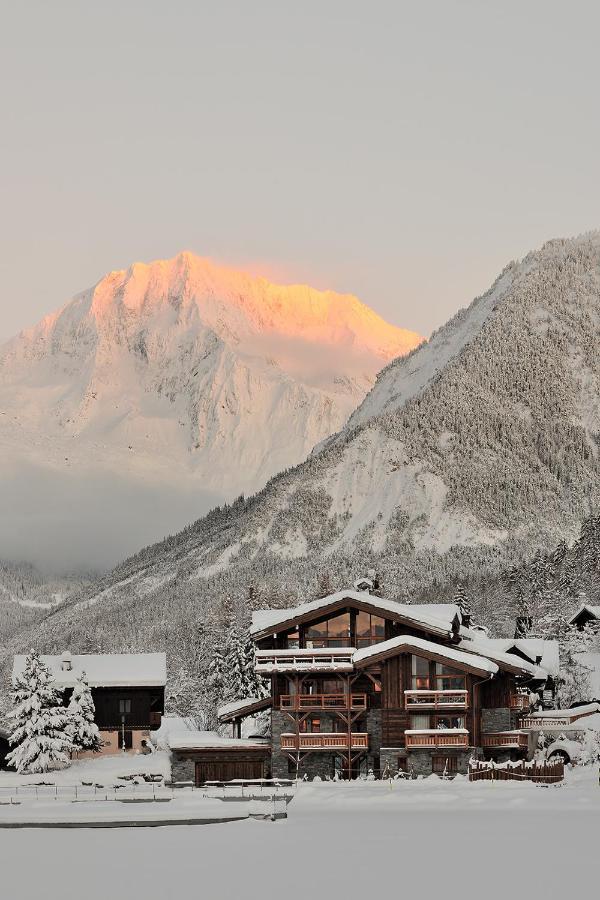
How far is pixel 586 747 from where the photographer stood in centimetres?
8862

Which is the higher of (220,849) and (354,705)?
(354,705)


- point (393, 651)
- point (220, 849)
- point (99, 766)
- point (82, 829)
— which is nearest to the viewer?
point (220, 849)

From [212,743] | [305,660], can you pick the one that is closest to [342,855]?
[212,743]

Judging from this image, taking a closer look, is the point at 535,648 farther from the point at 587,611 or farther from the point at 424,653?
the point at 587,611

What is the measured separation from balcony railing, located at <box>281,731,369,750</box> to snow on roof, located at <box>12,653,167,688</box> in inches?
1094

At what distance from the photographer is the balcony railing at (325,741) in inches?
3374

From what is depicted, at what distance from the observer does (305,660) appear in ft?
285

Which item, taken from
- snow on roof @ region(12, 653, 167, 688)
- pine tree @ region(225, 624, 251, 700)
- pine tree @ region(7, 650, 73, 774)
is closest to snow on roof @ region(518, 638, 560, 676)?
pine tree @ region(225, 624, 251, 700)

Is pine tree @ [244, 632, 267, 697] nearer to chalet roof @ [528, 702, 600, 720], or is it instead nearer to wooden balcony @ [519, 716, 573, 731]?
chalet roof @ [528, 702, 600, 720]

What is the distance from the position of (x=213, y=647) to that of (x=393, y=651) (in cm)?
4879

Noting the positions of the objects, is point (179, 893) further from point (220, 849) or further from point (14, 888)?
point (220, 849)

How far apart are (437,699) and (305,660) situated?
7.57 meters

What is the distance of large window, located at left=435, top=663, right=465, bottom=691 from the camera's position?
281ft

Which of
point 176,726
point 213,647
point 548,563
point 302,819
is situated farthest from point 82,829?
point 548,563
